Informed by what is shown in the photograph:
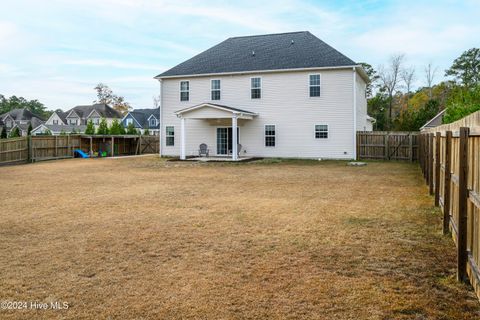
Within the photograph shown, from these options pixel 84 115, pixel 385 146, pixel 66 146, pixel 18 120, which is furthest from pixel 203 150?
pixel 18 120

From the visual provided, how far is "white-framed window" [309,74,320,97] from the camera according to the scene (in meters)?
23.1

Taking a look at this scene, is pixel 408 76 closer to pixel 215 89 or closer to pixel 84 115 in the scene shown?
pixel 215 89

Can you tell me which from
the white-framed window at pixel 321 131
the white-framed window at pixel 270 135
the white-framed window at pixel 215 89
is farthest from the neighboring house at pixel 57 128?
the white-framed window at pixel 321 131

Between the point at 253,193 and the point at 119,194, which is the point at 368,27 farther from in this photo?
the point at 119,194

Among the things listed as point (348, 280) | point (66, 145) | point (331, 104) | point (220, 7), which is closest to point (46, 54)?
point (66, 145)

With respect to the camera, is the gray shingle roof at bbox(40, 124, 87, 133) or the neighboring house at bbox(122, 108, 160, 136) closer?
the neighboring house at bbox(122, 108, 160, 136)

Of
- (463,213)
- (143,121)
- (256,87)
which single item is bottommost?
(463,213)

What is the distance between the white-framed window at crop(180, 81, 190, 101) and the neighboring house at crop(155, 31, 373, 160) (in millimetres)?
65

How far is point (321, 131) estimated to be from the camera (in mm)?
23109

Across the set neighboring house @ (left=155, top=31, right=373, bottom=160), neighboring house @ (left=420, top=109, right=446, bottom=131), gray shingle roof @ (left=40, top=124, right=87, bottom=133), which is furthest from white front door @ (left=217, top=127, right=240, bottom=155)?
gray shingle roof @ (left=40, top=124, right=87, bottom=133)

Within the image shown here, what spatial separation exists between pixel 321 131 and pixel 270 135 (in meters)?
3.09

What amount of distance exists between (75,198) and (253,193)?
451 cm

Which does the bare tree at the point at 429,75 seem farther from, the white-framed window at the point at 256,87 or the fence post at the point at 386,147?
the white-framed window at the point at 256,87

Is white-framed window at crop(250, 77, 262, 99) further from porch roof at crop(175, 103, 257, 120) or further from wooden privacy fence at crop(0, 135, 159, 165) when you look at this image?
wooden privacy fence at crop(0, 135, 159, 165)
